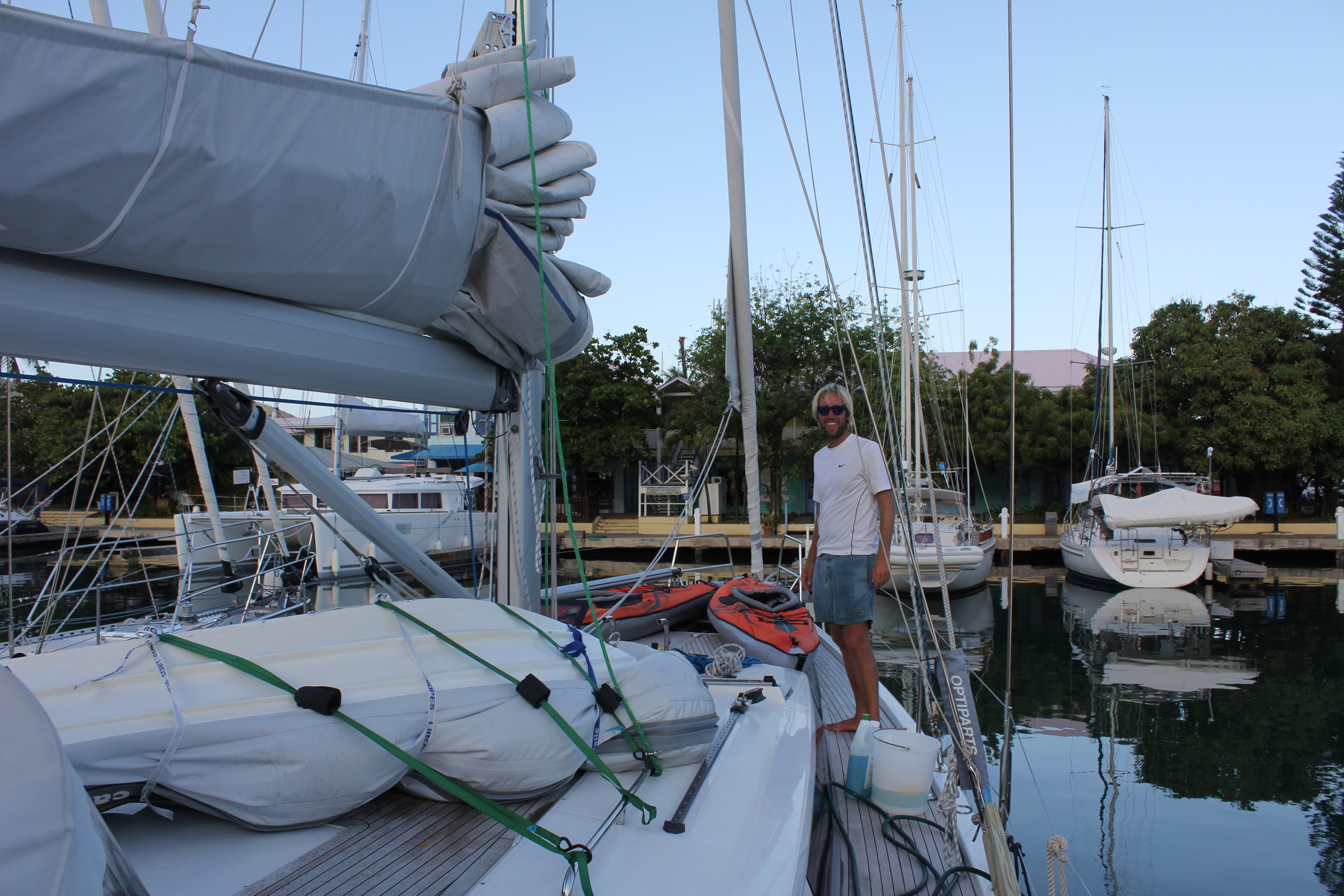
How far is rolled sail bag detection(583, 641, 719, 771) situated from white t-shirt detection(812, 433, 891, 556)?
1.15 meters

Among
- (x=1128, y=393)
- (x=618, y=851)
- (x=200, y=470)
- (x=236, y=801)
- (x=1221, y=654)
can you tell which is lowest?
(x=1221, y=654)

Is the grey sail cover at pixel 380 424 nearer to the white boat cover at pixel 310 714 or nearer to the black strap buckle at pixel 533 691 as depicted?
the white boat cover at pixel 310 714

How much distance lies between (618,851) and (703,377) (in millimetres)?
20480

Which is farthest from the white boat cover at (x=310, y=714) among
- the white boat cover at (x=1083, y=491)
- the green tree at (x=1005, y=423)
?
the green tree at (x=1005, y=423)

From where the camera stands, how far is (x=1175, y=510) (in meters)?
14.2

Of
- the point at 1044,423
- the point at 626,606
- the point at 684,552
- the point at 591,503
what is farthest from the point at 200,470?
the point at 1044,423

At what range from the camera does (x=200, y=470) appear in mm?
6543

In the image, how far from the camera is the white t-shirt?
332cm

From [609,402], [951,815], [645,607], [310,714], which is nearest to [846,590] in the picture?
[951,815]

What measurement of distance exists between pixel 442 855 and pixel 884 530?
216 centimetres

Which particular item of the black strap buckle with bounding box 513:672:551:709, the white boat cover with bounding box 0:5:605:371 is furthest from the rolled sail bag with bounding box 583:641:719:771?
the white boat cover with bounding box 0:5:605:371

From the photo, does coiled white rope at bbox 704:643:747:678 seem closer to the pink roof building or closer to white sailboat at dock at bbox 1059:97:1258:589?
white sailboat at dock at bbox 1059:97:1258:589

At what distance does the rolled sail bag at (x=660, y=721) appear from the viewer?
7.52 ft

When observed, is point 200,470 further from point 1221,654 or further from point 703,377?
point 703,377
